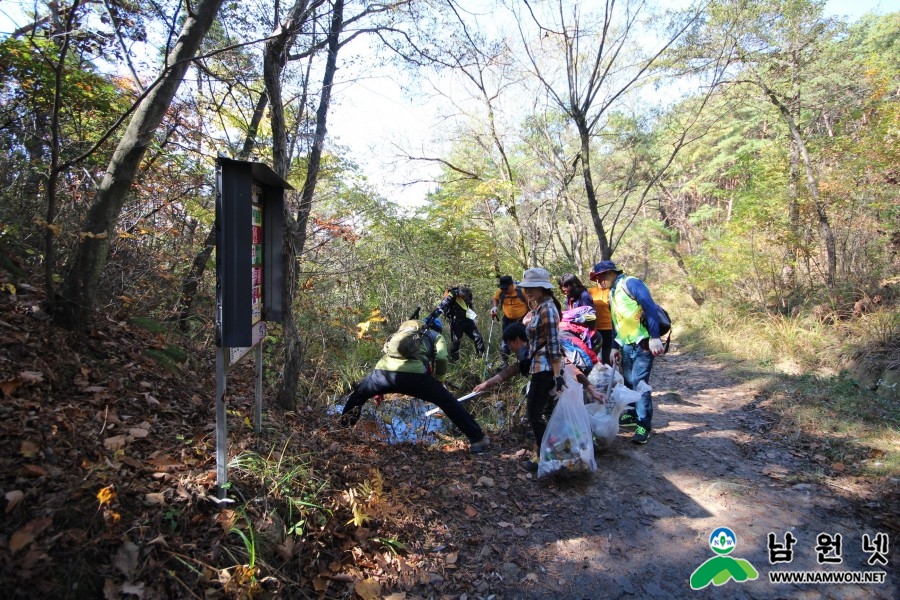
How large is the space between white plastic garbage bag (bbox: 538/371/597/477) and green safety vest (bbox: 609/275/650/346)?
1365 mm

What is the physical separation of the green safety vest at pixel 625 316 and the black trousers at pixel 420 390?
6.45 feet

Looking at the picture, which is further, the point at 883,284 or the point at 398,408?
the point at 883,284

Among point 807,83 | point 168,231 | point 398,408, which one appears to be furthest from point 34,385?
point 807,83

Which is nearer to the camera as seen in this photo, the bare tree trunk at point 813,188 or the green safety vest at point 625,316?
the green safety vest at point 625,316

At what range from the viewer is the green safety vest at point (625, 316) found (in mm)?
4773

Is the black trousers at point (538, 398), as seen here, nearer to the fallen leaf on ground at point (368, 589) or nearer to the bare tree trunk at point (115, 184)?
the fallen leaf on ground at point (368, 589)

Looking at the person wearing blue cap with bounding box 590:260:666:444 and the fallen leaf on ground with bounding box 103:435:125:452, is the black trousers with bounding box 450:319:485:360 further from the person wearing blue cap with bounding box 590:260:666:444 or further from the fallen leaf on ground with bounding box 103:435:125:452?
the fallen leaf on ground with bounding box 103:435:125:452

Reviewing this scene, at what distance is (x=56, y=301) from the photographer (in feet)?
11.0

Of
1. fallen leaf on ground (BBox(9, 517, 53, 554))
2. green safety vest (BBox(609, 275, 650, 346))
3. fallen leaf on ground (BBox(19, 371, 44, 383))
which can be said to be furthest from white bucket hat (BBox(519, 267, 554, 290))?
fallen leaf on ground (BBox(19, 371, 44, 383))

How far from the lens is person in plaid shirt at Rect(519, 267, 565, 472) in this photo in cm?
400

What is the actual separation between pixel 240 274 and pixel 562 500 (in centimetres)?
314

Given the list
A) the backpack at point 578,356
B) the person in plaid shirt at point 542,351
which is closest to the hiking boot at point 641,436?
the backpack at point 578,356

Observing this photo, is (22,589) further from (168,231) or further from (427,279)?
(427,279)

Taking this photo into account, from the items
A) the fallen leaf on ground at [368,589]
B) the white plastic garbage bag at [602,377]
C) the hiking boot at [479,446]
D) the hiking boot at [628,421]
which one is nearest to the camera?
the fallen leaf on ground at [368,589]
